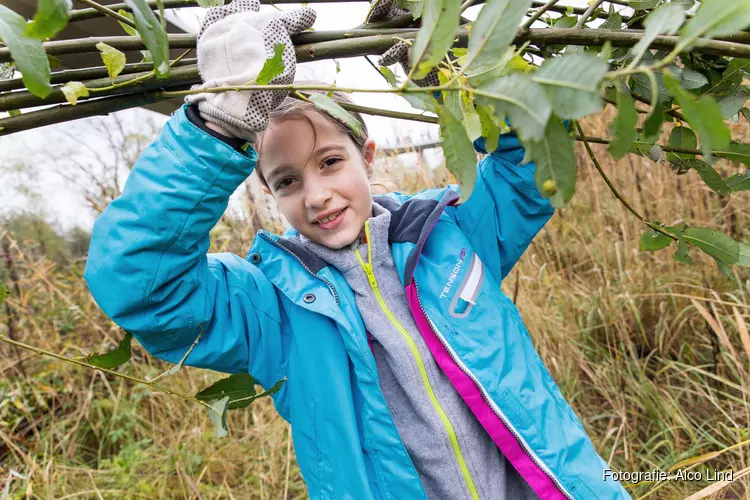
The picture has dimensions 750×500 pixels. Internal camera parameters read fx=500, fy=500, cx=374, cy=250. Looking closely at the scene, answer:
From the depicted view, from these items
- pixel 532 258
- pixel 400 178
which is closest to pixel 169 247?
pixel 532 258

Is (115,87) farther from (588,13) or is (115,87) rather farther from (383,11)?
(588,13)

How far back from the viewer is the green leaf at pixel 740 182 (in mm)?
677

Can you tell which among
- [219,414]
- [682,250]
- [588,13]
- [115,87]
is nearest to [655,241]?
[682,250]

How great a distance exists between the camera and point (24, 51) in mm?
360

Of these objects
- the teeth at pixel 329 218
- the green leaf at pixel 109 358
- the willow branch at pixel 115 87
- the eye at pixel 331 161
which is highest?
the willow branch at pixel 115 87

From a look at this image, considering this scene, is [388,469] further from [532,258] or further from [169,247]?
[532,258]

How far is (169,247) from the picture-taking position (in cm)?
83

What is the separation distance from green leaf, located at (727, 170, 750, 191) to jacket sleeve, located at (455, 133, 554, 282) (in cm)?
41

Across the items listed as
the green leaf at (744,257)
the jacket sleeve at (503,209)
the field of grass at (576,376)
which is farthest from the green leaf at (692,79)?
the field of grass at (576,376)

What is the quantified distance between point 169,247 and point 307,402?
44cm

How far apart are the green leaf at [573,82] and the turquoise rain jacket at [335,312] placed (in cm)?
60

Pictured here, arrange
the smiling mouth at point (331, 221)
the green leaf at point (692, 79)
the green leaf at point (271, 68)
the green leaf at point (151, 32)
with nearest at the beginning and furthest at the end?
the green leaf at point (151, 32)
the green leaf at point (271, 68)
the green leaf at point (692, 79)
the smiling mouth at point (331, 221)

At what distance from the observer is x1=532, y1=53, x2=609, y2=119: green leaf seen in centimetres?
27

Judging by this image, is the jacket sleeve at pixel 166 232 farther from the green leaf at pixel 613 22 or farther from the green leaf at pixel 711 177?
the green leaf at pixel 711 177
